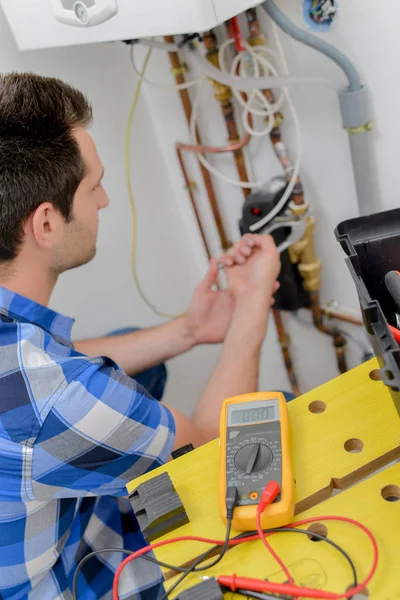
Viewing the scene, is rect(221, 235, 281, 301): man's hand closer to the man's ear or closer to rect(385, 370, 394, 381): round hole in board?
the man's ear

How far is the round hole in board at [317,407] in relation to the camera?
76cm

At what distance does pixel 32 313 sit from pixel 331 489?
23.6 inches

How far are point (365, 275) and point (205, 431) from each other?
1.53 ft

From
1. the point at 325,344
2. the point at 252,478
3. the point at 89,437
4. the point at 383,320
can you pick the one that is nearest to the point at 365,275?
the point at 383,320

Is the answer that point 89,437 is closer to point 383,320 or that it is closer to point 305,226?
point 383,320

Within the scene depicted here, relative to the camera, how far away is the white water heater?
871 millimetres

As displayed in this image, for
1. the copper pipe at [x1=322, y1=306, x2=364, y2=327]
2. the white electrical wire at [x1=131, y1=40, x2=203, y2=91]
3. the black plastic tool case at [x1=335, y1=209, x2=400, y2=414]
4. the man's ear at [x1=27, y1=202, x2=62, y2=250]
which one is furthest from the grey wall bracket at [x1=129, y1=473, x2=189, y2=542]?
the white electrical wire at [x1=131, y1=40, x2=203, y2=91]

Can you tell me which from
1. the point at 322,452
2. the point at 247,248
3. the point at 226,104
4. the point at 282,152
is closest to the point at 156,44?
the point at 226,104

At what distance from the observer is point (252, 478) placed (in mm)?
654

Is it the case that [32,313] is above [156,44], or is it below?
below

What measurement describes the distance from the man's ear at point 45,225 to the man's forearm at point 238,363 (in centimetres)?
42

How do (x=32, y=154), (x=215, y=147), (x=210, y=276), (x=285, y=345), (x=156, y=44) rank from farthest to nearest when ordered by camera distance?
1. (x=285, y=345)
2. (x=215, y=147)
3. (x=210, y=276)
4. (x=156, y=44)
5. (x=32, y=154)

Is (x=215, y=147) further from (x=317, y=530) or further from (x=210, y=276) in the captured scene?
(x=317, y=530)

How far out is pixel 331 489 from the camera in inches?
26.3
